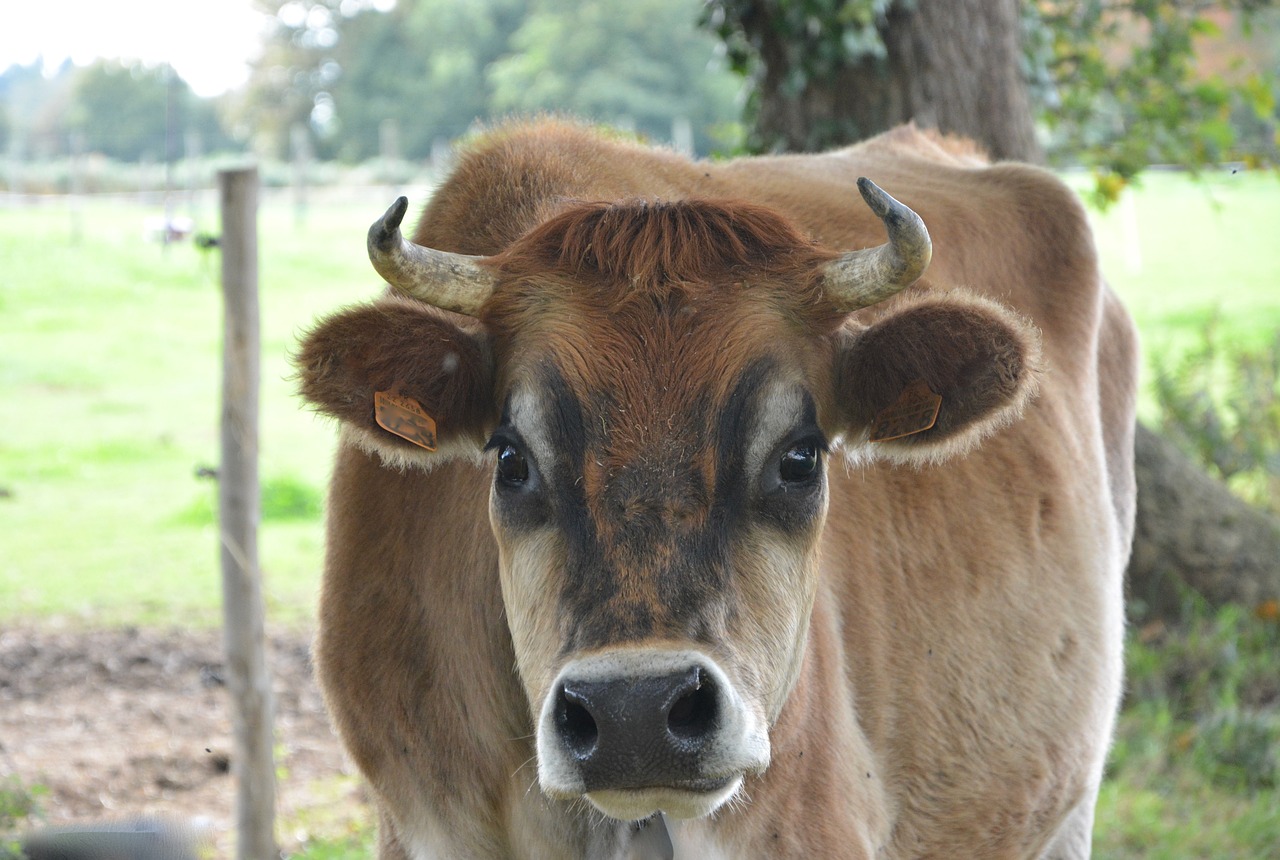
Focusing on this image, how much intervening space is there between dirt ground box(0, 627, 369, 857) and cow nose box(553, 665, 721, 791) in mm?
2972

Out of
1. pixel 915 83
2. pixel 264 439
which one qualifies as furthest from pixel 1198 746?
pixel 264 439

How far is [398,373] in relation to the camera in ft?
9.08

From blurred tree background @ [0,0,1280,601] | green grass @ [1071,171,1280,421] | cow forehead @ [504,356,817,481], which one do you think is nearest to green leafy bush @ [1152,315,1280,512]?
blurred tree background @ [0,0,1280,601]

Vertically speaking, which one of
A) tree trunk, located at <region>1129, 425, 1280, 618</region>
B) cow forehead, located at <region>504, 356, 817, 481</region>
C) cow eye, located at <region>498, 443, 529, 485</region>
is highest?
cow forehead, located at <region>504, 356, 817, 481</region>

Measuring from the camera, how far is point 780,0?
6230 mm

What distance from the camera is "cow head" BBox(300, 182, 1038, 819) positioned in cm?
234

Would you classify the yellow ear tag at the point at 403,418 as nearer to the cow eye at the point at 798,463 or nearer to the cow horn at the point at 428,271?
the cow horn at the point at 428,271

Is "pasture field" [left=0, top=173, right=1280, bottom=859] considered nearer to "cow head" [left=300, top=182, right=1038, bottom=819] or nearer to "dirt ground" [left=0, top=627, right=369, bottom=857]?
"cow head" [left=300, top=182, right=1038, bottom=819]

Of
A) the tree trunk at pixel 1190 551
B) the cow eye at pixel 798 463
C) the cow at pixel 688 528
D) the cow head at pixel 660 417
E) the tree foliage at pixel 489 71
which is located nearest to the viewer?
the cow head at pixel 660 417

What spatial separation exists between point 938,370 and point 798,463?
0.44 m

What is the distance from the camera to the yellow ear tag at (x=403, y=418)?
279 cm

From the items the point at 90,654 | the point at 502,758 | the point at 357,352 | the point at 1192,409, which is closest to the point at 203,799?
the point at 90,654

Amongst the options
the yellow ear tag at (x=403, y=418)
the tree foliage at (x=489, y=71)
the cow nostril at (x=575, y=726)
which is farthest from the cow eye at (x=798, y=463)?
the tree foliage at (x=489, y=71)

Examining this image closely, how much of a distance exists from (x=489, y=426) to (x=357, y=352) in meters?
0.35
